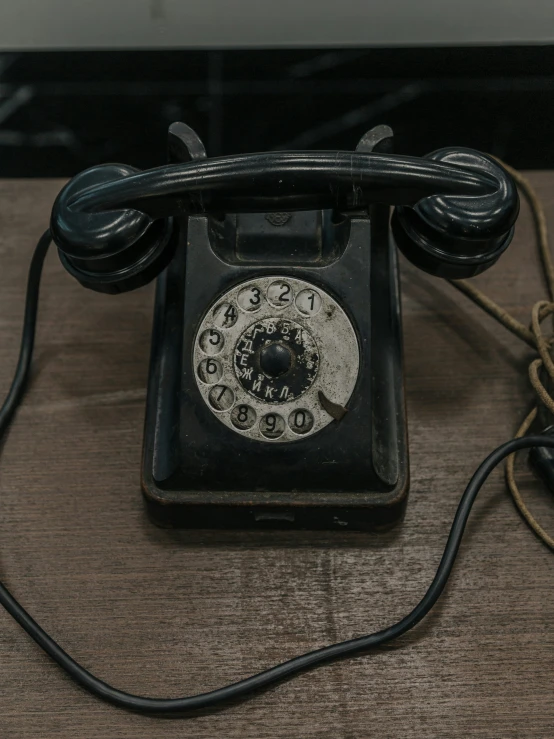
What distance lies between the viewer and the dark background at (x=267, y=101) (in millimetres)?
Answer: 1192

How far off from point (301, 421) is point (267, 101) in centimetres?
62

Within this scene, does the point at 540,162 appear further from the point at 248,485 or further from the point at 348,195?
the point at 248,485

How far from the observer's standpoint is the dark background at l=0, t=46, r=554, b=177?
119 centimetres

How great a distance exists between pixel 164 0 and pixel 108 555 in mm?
732

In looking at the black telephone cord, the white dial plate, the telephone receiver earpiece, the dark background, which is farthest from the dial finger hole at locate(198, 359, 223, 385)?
the dark background

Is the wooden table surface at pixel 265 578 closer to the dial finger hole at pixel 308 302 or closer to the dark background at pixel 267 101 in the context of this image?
the dial finger hole at pixel 308 302

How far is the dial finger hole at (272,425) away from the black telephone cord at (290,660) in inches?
7.7

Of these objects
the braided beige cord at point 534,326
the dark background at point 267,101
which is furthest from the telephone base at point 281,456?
the dark background at point 267,101

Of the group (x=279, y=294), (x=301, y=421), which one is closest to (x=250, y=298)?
(x=279, y=294)

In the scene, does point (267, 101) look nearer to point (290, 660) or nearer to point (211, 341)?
point (211, 341)

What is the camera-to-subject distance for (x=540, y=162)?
1.25 m

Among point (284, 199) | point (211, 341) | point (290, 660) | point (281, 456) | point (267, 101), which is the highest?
point (267, 101)

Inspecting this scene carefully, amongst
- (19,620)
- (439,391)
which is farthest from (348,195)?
(19,620)

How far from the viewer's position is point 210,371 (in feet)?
2.73
